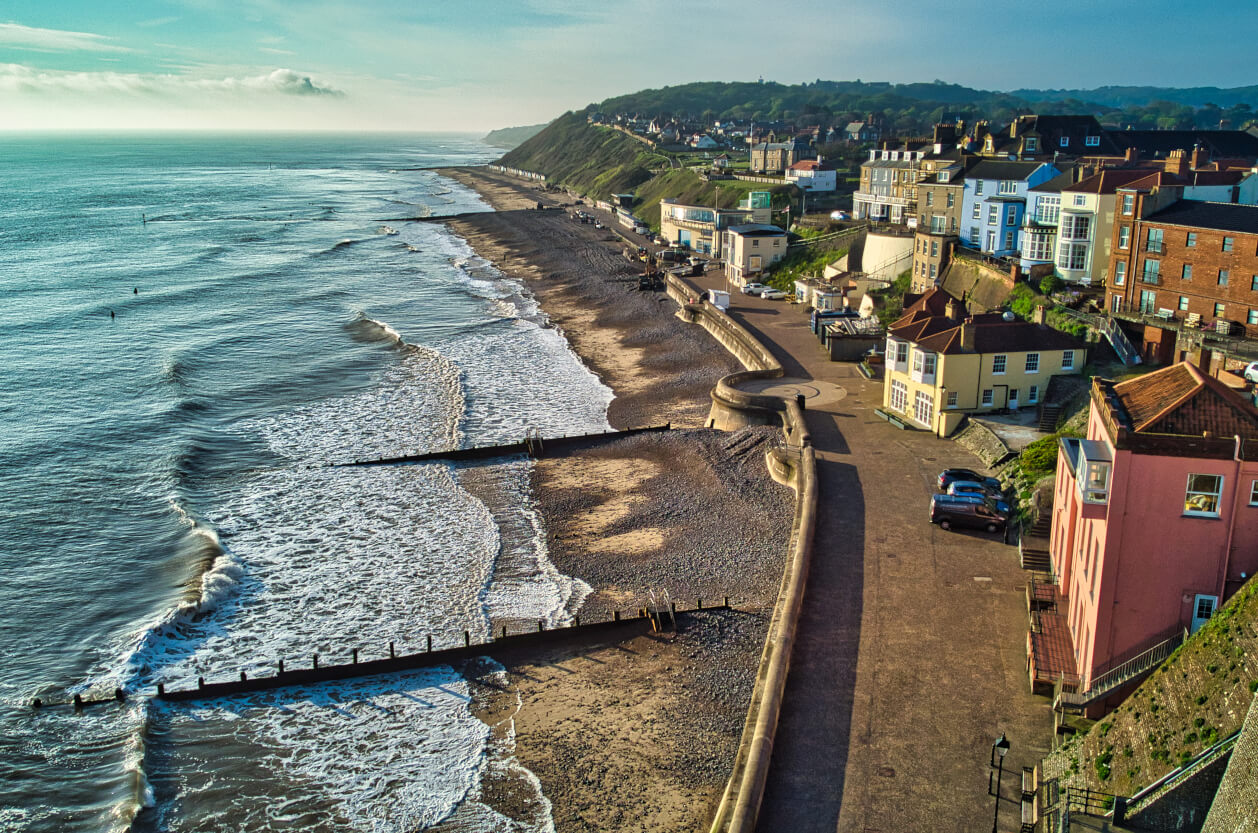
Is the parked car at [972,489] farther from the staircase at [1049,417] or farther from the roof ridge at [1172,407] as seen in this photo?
the roof ridge at [1172,407]

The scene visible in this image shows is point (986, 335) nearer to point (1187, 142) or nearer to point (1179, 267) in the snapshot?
point (1179, 267)

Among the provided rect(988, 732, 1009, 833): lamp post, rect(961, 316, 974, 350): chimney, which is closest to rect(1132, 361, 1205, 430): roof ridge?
rect(988, 732, 1009, 833): lamp post

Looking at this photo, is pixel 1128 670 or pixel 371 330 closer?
pixel 1128 670

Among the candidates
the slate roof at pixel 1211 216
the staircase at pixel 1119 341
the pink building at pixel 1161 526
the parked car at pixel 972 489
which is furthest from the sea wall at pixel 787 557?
the slate roof at pixel 1211 216

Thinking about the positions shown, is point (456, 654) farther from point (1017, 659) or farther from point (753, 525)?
point (1017, 659)

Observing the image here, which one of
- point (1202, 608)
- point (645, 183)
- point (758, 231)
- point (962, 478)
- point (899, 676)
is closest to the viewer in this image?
point (1202, 608)

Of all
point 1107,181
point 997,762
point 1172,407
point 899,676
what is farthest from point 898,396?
point 997,762
